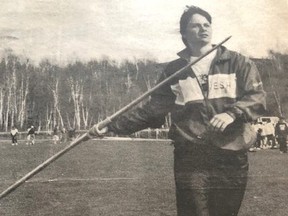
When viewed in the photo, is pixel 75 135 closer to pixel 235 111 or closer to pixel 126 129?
pixel 126 129

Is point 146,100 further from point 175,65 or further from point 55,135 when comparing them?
point 55,135

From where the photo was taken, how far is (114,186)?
6.22 feet

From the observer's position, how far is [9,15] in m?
1.86

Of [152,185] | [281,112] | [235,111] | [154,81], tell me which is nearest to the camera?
[235,111]

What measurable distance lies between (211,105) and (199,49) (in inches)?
7.9

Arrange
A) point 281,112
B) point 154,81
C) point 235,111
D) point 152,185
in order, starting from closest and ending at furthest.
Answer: point 235,111
point 154,81
point 152,185
point 281,112

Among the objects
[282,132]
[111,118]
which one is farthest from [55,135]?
[282,132]

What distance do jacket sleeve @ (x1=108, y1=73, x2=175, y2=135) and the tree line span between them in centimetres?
7

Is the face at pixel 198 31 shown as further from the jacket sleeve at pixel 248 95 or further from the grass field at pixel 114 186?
the grass field at pixel 114 186

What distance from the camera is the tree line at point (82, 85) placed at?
180cm

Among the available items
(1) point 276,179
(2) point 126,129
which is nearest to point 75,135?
(2) point 126,129

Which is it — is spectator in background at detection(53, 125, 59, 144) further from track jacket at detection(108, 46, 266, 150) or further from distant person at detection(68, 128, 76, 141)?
track jacket at detection(108, 46, 266, 150)

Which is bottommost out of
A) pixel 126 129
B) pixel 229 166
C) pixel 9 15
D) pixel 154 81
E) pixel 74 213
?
pixel 74 213

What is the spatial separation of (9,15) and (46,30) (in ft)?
0.49
